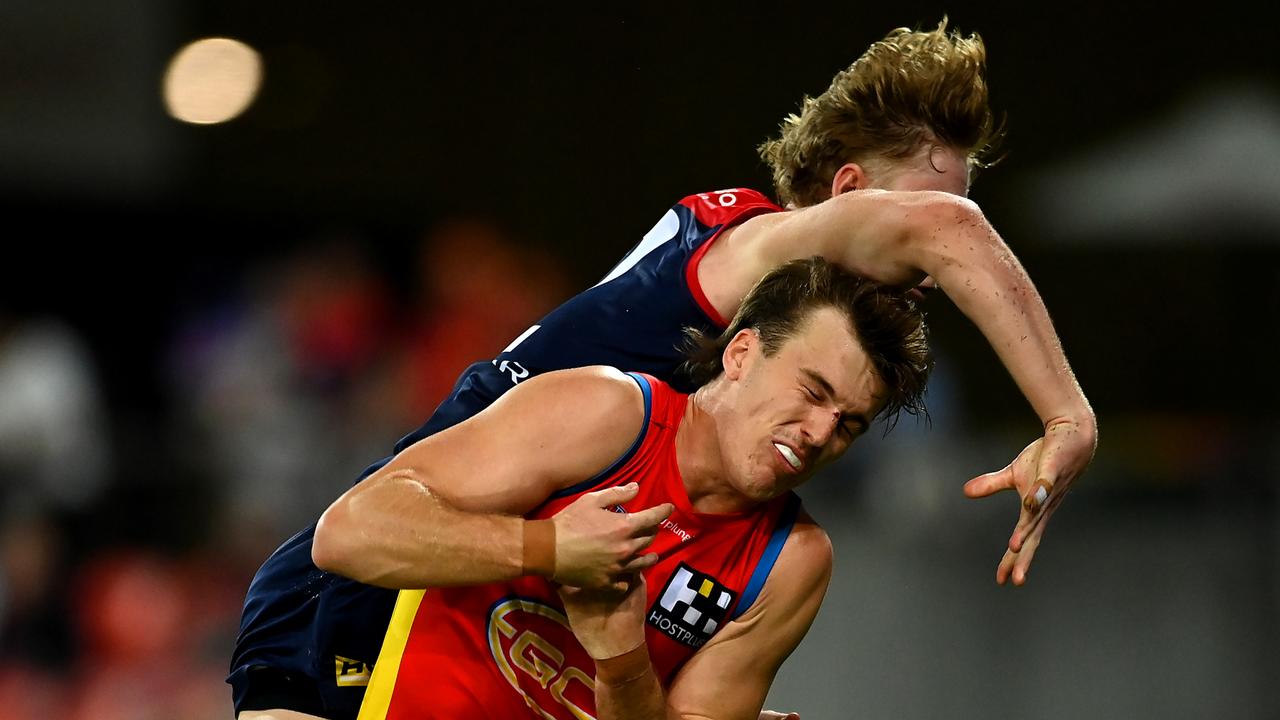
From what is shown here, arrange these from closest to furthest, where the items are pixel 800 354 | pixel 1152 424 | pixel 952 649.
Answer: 1. pixel 800 354
2. pixel 952 649
3. pixel 1152 424

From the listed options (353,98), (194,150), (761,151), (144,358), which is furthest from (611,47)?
(761,151)

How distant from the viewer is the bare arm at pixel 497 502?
2.50m

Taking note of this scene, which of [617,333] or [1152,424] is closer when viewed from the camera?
[617,333]

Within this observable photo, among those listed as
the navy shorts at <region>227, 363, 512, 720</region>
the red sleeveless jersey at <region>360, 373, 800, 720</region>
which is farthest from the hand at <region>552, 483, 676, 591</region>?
the navy shorts at <region>227, 363, 512, 720</region>

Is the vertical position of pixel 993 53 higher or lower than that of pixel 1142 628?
higher

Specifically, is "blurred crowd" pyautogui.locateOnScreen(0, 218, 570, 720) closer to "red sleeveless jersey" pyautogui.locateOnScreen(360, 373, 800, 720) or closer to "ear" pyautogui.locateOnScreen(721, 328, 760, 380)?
"red sleeveless jersey" pyautogui.locateOnScreen(360, 373, 800, 720)

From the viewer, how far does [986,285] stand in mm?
2600

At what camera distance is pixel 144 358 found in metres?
10.9

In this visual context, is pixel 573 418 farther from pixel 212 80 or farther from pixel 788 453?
pixel 212 80

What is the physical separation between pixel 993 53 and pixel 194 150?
555 centimetres

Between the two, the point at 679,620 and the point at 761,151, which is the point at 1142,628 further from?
the point at 679,620

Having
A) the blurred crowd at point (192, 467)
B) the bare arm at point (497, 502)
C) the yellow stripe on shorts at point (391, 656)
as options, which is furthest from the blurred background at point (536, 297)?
the bare arm at point (497, 502)

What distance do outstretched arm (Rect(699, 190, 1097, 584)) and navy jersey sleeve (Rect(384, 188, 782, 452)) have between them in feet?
0.73

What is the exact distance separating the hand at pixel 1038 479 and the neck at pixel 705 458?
482 millimetres
